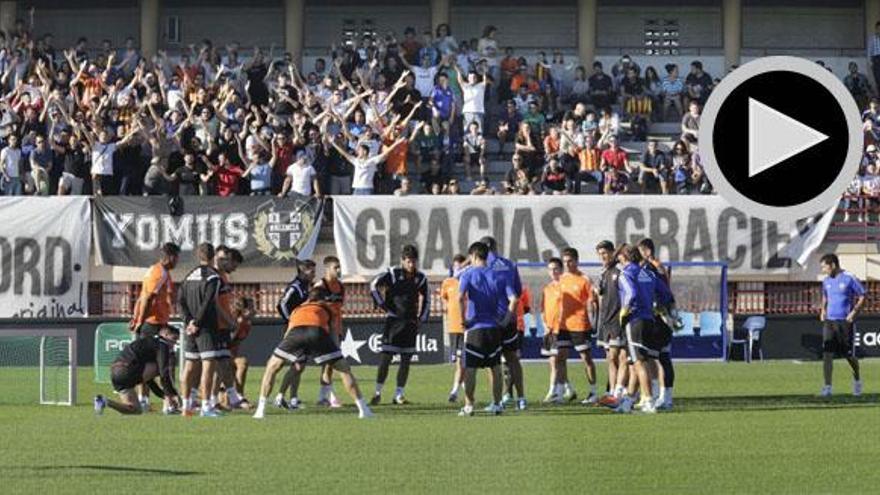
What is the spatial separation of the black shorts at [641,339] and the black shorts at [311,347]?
3580 millimetres

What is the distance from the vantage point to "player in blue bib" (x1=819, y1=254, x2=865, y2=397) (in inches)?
1136

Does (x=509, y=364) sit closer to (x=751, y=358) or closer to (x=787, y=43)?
(x=751, y=358)

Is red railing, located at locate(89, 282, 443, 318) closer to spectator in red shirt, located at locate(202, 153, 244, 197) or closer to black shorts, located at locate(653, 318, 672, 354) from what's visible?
spectator in red shirt, located at locate(202, 153, 244, 197)

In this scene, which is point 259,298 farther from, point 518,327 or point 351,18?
point 518,327

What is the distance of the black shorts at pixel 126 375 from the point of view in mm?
25156

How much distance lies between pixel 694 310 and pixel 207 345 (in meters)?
16.3

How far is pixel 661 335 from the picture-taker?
84.9 ft

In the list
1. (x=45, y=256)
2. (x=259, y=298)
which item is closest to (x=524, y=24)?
(x=259, y=298)

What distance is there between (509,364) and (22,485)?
10.4m

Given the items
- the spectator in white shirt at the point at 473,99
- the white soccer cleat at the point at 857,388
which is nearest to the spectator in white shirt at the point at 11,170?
the spectator in white shirt at the point at 473,99

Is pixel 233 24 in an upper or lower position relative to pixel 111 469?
upper

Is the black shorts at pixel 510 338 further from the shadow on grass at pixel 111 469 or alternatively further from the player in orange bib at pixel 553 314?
the shadow on grass at pixel 111 469

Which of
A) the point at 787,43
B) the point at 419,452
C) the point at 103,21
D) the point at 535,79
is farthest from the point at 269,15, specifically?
the point at 419,452
